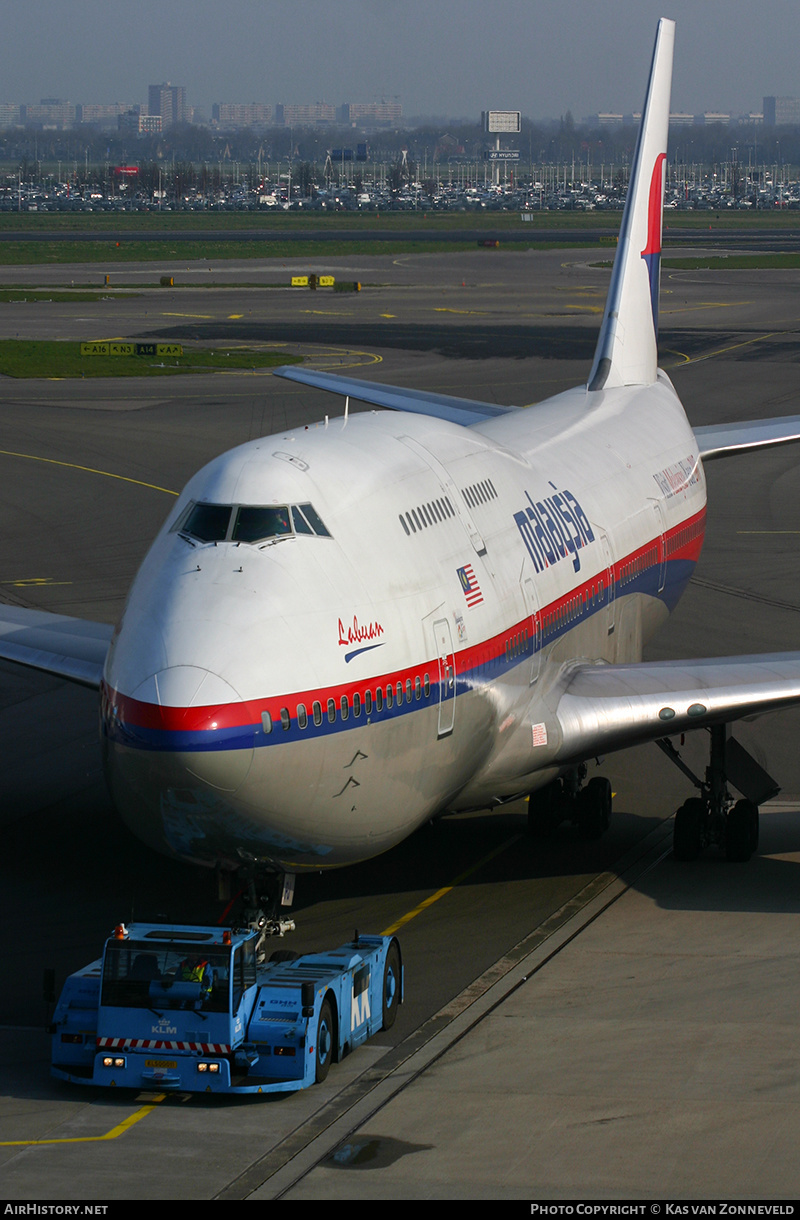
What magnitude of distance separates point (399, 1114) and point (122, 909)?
25.8 ft

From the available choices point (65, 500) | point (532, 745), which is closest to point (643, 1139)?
point (532, 745)

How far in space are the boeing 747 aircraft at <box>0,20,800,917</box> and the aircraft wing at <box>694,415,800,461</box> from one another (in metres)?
6.47

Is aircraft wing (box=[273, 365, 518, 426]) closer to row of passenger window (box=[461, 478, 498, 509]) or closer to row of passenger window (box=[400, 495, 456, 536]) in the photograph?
row of passenger window (box=[461, 478, 498, 509])

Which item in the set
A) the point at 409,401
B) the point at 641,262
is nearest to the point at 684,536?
the point at 409,401

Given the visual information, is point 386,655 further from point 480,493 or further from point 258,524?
point 480,493

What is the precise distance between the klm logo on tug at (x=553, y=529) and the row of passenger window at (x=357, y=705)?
5.63 m

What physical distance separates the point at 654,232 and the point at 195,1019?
28741 mm

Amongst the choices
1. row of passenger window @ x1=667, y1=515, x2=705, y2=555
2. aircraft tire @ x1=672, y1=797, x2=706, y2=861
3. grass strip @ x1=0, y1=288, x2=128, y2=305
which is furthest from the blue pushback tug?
grass strip @ x1=0, y1=288, x2=128, y2=305

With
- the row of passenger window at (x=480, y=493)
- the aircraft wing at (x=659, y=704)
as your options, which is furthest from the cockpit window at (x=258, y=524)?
the aircraft wing at (x=659, y=704)

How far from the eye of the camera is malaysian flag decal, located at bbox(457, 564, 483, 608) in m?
22.6

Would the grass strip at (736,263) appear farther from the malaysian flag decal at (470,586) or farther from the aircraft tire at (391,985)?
the aircraft tire at (391,985)

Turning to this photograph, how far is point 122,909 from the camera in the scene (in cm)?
2389

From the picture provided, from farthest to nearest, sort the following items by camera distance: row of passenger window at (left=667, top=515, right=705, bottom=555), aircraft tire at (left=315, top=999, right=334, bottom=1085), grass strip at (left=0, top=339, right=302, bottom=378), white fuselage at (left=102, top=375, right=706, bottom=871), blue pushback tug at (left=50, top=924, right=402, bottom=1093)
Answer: grass strip at (left=0, top=339, right=302, bottom=378) < row of passenger window at (left=667, top=515, right=705, bottom=555) < white fuselage at (left=102, top=375, right=706, bottom=871) < aircraft tire at (left=315, top=999, right=334, bottom=1085) < blue pushback tug at (left=50, top=924, right=402, bottom=1093)

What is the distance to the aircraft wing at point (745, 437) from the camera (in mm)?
38094
